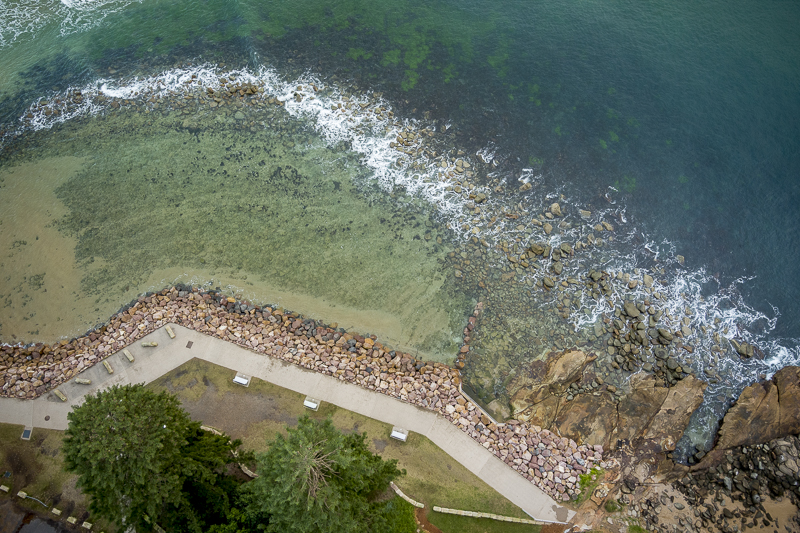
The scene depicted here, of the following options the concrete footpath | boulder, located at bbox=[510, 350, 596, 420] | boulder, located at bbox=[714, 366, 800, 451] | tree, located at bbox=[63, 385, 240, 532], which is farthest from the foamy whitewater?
tree, located at bbox=[63, 385, 240, 532]

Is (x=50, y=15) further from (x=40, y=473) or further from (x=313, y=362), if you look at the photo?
(x=313, y=362)

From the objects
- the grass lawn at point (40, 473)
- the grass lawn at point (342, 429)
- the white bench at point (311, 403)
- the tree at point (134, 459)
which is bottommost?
the grass lawn at point (40, 473)

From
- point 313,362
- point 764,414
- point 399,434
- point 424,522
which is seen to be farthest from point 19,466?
point 764,414

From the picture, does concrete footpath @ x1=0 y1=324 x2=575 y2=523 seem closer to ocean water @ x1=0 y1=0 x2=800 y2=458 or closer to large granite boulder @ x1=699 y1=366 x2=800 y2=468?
ocean water @ x1=0 y1=0 x2=800 y2=458

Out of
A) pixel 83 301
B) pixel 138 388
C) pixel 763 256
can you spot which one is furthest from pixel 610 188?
pixel 83 301

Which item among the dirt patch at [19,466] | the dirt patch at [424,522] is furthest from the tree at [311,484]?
the dirt patch at [19,466]

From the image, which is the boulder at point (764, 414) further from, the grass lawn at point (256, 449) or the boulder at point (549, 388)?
the grass lawn at point (256, 449)
